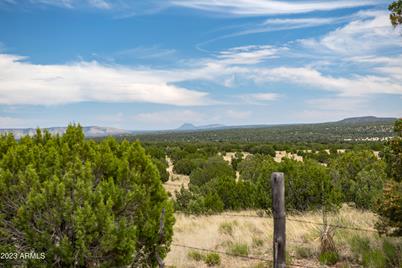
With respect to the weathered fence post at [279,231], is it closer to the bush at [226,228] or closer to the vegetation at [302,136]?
the bush at [226,228]

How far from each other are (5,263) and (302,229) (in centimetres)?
634

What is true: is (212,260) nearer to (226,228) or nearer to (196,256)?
(196,256)

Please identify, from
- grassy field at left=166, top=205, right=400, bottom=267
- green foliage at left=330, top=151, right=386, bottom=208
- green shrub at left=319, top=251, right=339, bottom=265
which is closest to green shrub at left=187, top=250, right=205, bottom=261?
grassy field at left=166, top=205, right=400, bottom=267

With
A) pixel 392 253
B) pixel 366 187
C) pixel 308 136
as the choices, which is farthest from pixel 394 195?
pixel 308 136

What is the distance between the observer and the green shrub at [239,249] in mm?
8197

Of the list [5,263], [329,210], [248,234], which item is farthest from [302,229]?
[5,263]

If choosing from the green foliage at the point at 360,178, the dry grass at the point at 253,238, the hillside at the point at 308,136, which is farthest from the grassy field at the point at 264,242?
the hillside at the point at 308,136

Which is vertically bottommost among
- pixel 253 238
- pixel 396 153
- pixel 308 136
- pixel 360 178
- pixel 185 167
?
pixel 185 167

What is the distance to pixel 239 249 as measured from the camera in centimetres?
830

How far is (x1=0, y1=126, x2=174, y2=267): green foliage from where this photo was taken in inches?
212

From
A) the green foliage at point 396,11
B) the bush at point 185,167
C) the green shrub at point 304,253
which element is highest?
the green foliage at point 396,11

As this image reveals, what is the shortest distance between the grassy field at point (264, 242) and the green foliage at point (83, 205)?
2046 millimetres

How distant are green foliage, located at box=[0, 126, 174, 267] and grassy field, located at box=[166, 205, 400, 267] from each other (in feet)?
6.71

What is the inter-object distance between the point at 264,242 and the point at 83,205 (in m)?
4.70
